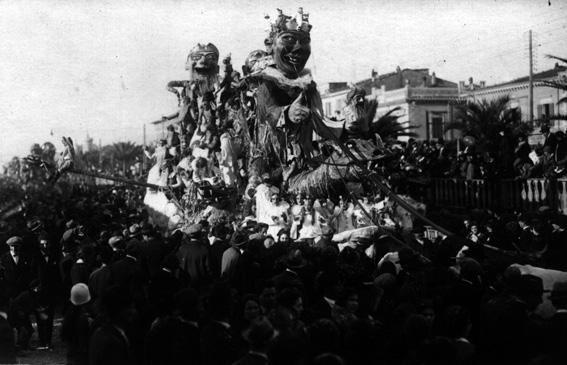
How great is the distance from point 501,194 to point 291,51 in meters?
6.23

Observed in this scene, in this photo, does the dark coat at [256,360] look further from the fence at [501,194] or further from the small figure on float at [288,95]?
the fence at [501,194]

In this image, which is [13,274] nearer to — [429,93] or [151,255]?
[151,255]

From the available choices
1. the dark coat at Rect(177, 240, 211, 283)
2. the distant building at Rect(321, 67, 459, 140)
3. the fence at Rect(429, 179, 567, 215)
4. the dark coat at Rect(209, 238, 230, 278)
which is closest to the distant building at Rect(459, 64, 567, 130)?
the distant building at Rect(321, 67, 459, 140)

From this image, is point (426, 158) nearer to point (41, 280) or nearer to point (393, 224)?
point (393, 224)

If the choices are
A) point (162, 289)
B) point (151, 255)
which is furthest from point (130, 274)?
point (151, 255)

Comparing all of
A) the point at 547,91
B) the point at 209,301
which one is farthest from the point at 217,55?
the point at 547,91

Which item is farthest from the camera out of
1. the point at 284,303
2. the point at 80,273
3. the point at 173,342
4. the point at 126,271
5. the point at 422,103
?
the point at 422,103

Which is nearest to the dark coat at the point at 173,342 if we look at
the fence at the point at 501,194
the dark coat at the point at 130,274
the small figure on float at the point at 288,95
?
the dark coat at the point at 130,274

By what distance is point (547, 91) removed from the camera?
41812mm

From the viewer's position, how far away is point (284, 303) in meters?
6.03

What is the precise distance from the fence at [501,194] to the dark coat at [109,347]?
10.9 m

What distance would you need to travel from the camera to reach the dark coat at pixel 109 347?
582cm

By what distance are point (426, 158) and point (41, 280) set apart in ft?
42.3

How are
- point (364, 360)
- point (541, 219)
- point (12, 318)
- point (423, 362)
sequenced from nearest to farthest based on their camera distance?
point (423, 362), point (364, 360), point (12, 318), point (541, 219)
